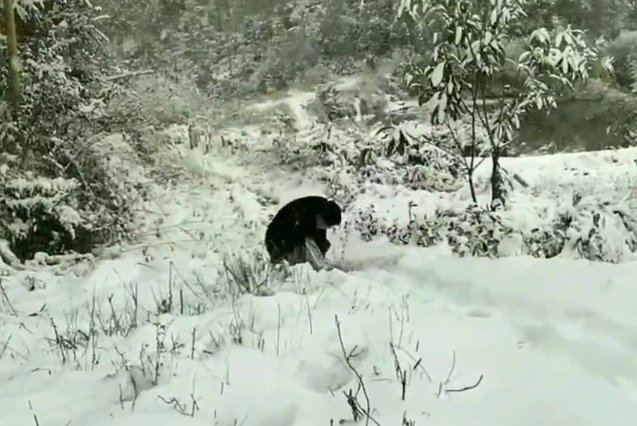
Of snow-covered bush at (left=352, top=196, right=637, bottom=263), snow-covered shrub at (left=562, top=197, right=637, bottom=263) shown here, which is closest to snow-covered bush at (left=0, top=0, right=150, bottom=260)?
snow-covered bush at (left=352, top=196, right=637, bottom=263)

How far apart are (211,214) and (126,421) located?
521 centimetres

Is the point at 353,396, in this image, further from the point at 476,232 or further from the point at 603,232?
the point at 476,232

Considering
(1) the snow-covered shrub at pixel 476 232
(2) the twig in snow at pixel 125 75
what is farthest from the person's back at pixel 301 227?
(2) the twig in snow at pixel 125 75

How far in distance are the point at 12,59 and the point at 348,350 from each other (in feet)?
16.8

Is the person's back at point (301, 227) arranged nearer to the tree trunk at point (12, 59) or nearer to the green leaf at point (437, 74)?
the green leaf at point (437, 74)

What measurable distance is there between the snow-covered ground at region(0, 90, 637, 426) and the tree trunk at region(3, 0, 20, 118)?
2.46m

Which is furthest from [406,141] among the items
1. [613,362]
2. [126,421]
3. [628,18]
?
[628,18]

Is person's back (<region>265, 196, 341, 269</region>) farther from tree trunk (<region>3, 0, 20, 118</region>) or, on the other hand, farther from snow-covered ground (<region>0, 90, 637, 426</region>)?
tree trunk (<region>3, 0, 20, 118</region>)

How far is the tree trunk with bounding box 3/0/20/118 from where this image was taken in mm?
6145

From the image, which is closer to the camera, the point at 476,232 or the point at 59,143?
the point at 476,232

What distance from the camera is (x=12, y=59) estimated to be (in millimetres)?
6184

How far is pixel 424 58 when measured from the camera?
7.46 meters

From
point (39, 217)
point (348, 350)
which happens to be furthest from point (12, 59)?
point (348, 350)

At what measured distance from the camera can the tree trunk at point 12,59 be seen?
20.2 feet
